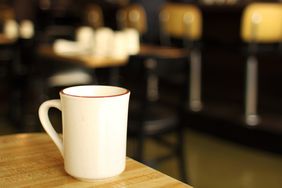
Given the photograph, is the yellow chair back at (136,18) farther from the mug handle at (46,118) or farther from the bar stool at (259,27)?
the mug handle at (46,118)

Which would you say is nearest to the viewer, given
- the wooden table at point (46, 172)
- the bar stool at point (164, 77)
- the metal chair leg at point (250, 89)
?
the wooden table at point (46, 172)

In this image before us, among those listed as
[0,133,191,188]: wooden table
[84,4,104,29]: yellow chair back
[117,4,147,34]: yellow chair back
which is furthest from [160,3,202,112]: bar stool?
[0,133,191,188]: wooden table

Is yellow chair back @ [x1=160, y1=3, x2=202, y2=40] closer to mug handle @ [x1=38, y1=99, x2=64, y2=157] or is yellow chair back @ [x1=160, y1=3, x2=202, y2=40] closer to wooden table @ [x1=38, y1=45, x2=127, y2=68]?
wooden table @ [x1=38, y1=45, x2=127, y2=68]

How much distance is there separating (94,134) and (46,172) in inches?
4.5

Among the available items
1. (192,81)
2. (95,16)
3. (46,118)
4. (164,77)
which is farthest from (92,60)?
(95,16)

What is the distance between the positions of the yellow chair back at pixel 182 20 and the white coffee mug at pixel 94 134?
360 cm

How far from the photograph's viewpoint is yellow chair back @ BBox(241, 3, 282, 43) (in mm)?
3674

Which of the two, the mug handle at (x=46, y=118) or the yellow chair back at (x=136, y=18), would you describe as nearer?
the mug handle at (x=46, y=118)

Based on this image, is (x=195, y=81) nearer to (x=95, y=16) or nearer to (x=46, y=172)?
(x=95, y=16)

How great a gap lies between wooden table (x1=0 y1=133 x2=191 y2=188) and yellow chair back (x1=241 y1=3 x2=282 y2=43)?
123 inches

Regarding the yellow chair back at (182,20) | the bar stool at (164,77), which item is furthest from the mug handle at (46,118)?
the yellow chair back at (182,20)

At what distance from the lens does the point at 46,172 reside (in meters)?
0.73

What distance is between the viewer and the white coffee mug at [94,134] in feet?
2.29

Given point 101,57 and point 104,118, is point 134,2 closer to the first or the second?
point 101,57
